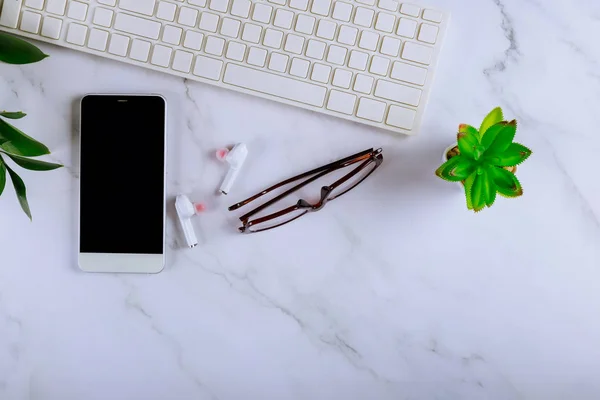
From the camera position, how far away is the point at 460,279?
0.85 m

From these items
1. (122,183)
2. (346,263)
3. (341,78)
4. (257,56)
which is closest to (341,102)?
(341,78)

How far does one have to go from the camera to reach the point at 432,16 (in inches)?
31.2

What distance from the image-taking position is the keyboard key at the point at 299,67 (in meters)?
0.80

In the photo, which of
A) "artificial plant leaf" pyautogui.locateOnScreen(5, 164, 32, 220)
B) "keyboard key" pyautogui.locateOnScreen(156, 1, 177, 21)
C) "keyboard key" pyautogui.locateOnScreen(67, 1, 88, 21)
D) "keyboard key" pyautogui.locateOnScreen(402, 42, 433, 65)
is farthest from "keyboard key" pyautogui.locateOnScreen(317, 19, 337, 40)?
"artificial plant leaf" pyautogui.locateOnScreen(5, 164, 32, 220)

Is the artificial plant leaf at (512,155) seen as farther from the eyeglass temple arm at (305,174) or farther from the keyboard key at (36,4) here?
the keyboard key at (36,4)

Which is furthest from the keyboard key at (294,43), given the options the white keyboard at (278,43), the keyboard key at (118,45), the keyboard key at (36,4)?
the keyboard key at (36,4)

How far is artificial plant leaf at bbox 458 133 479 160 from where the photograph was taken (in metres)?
0.71

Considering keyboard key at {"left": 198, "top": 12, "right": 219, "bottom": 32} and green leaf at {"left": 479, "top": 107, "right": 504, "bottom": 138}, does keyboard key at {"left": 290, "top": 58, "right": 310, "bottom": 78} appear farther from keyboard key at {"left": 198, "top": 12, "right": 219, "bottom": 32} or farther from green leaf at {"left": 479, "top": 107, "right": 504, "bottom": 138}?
green leaf at {"left": 479, "top": 107, "right": 504, "bottom": 138}

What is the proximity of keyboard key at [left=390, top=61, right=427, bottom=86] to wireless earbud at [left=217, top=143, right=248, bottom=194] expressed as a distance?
9.6 inches

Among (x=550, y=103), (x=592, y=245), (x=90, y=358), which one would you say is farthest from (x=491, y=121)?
(x=90, y=358)

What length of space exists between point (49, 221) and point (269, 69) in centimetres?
41

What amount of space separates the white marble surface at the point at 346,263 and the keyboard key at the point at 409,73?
1.7 inches

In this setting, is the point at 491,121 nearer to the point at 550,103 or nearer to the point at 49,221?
the point at 550,103

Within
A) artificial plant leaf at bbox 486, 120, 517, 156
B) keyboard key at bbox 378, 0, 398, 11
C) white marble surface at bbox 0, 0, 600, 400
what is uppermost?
keyboard key at bbox 378, 0, 398, 11
